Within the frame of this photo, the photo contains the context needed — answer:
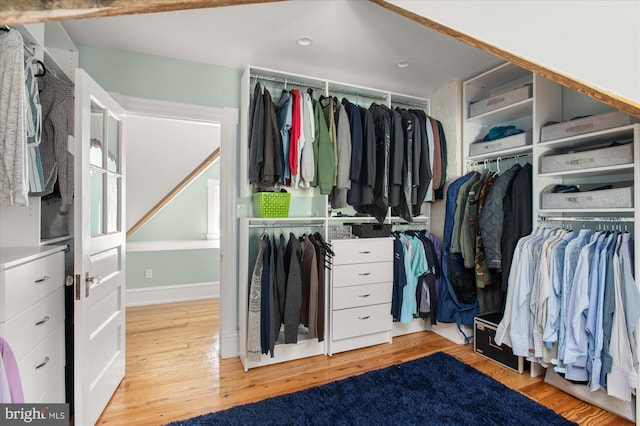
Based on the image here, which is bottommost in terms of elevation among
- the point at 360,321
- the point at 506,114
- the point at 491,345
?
the point at 491,345

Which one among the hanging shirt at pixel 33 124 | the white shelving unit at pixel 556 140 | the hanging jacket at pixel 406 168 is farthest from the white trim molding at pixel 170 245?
the white shelving unit at pixel 556 140

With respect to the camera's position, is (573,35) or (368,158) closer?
(573,35)

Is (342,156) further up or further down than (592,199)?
further up

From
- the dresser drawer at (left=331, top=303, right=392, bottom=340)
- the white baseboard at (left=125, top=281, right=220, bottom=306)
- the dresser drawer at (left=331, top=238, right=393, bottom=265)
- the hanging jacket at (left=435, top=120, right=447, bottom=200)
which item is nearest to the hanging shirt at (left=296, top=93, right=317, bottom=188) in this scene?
the dresser drawer at (left=331, top=238, right=393, bottom=265)

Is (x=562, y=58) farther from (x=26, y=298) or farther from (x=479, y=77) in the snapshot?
(x=26, y=298)

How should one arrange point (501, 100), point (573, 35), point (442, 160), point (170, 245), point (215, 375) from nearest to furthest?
1. point (573, 35)
2. point (215, 375)
3. point (501, 100)
4. point (442, 160)
5. point (170, 245)

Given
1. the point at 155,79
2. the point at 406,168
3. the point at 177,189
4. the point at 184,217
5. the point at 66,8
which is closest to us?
the point at 66,8

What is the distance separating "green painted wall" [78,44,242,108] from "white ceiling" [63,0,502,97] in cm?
6

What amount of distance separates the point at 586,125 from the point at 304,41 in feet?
6.31

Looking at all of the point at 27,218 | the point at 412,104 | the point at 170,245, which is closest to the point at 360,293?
the point at 412,104

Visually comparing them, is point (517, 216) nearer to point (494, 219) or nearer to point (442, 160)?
point (494, 219)

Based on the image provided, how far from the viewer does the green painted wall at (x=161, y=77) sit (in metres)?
2.30

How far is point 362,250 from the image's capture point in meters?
2.58

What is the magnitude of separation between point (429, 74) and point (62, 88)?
2.67 metres
